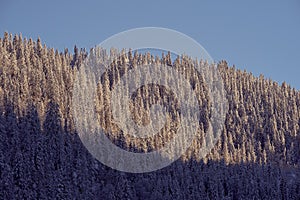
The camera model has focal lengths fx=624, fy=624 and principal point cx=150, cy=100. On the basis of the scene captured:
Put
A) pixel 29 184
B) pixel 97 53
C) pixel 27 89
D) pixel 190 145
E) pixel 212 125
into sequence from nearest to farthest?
pixel 29 184
pixel 27 89
pixel 190 145
pixel 212 125
pixel 97 53

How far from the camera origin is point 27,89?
371ft

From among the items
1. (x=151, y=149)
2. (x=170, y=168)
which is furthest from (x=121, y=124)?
(x=170, y=168)

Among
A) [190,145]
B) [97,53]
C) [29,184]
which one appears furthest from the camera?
[97,53]

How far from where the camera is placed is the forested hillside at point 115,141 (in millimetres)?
90312

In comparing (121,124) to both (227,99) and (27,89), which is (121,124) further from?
(227,99)

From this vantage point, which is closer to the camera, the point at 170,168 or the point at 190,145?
the point at 170,168

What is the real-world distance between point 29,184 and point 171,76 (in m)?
85.0

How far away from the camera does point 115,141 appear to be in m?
110

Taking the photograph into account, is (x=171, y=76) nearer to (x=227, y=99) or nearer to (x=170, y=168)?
(x=227, y=99)

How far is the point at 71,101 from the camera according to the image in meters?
113

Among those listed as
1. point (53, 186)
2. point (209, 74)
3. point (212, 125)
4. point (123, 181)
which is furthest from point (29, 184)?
point (209, 74)

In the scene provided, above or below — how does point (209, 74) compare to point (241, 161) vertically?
above

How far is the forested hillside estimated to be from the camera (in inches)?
3556

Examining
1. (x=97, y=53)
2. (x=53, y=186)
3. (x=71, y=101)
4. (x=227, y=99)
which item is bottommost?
(x=53, y=186)
